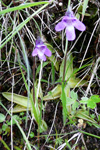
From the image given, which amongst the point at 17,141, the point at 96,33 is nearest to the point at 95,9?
the point at 96,33

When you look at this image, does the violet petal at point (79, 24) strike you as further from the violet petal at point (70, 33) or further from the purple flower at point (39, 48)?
the purple flower at point (39, 48)

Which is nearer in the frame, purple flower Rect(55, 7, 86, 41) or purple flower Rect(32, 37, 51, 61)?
purple flower Rect(55, 7, 86, 41)

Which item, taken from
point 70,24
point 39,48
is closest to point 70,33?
point 70,24

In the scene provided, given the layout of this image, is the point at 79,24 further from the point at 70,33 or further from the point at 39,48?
the point at 39,48

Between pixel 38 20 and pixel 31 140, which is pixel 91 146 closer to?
pixel 31 140

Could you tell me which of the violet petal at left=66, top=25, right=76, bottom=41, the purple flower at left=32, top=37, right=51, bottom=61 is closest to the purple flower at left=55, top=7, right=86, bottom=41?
the violet petal at left=66, top=25, right=76, bottom=41

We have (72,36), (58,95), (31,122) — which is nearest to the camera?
(72,36)

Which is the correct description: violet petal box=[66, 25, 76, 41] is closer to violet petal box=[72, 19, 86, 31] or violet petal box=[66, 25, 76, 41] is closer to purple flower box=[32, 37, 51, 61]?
violet petal box=[72, 19, 86, 31]

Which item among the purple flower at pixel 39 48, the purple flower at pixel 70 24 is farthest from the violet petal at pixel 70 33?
the purple flower at pixel 39 48
